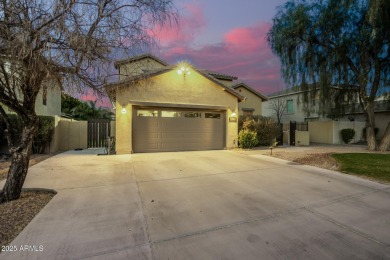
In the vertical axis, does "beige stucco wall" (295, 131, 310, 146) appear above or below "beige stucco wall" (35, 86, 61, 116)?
below

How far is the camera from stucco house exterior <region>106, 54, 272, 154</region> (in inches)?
398

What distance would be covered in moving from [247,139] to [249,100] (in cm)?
867

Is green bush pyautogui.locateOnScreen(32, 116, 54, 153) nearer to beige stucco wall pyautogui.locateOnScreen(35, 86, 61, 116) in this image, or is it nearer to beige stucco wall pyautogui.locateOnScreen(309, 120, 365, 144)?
beige stucco wall pyautogui.locateOnScreen(35, 86, 61, 116)

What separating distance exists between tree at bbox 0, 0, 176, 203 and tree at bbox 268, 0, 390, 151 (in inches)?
430

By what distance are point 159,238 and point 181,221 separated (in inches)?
21.7

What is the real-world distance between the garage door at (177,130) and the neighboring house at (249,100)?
777cm

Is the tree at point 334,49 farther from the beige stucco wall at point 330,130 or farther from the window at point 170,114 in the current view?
the window at point 170,114

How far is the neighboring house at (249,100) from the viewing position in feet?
63.6

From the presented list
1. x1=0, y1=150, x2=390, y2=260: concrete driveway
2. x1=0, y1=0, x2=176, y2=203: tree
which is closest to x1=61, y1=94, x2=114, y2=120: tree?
x1=0, y1=150, x2=390, y2=260: concrete driveway

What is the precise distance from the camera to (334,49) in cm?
1178

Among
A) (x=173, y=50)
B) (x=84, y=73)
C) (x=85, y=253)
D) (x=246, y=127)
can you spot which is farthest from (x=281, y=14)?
(x=85, y=253)

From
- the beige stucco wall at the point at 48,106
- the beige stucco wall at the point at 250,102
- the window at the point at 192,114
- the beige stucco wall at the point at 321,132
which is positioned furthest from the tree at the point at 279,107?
the beige stucco wall at the point at 48,106

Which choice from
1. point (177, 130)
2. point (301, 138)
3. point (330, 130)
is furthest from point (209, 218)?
Answer: point (330, 130)

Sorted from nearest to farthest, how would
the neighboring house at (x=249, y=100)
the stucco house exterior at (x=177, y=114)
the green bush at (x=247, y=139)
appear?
the stucco house exterior at (x=177, y=114) → the green bush at (x=247, y=139) → the neighboring house at (x=249, y=100)
